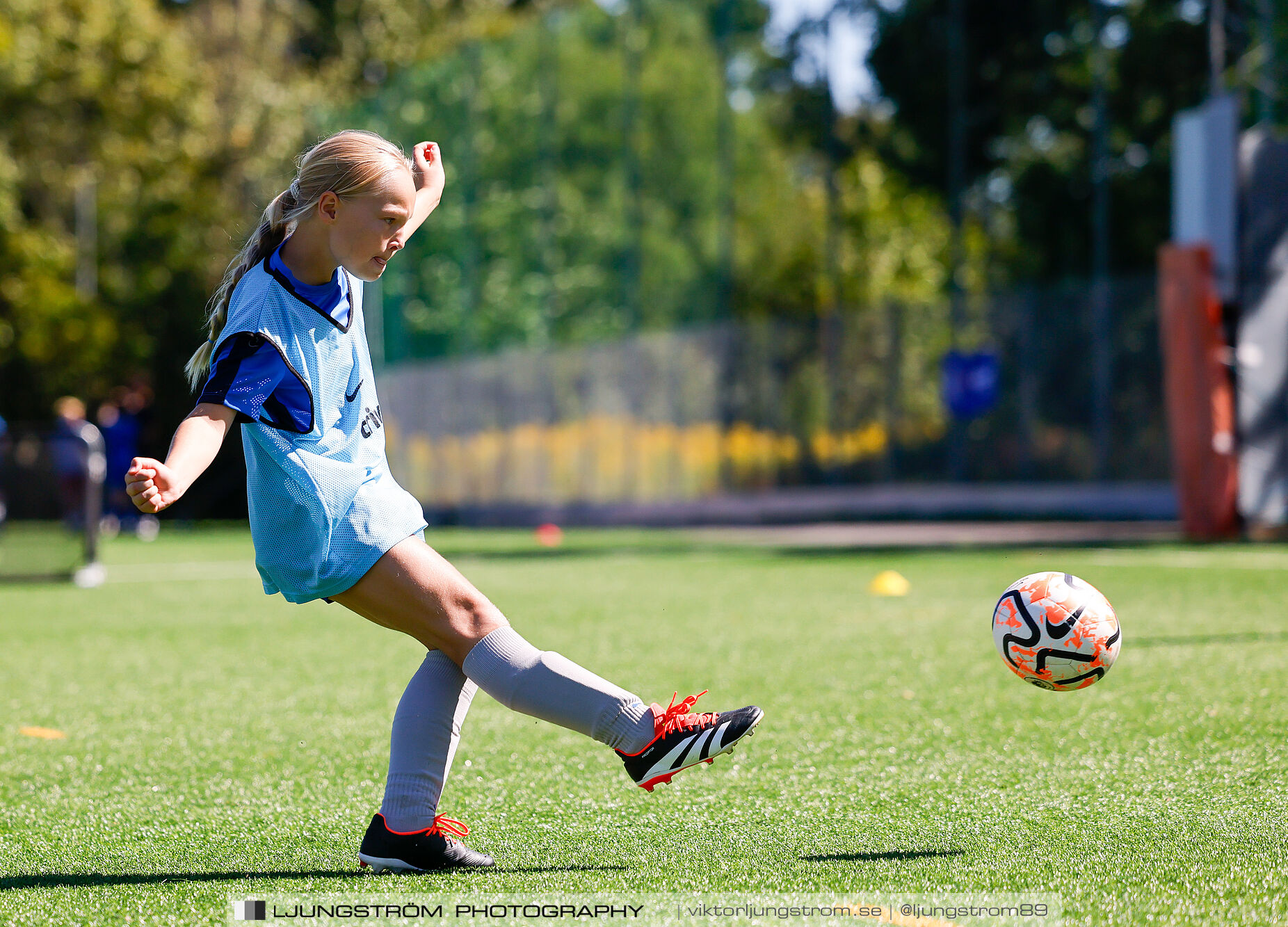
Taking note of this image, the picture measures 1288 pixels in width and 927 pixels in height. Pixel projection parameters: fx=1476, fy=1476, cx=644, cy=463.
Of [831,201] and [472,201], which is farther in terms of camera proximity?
[472,201]

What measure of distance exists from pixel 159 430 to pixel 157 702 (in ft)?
89.7

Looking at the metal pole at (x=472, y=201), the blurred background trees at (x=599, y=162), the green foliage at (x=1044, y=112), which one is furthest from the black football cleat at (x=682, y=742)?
the metal pole at (x=472, y=201)

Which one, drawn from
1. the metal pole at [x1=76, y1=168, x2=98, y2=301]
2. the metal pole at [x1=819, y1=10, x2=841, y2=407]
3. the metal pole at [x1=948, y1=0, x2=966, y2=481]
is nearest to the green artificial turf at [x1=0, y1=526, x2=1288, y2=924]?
the metal pole at [x1=948, y1=0, x2=966, y2=481]

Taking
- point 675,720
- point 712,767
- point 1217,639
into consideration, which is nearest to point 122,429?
point 1217,639

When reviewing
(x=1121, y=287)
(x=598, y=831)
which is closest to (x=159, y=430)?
(x=1121, y=287)

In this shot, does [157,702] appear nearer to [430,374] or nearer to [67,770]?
[67,770]

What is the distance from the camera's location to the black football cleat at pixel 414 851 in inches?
143

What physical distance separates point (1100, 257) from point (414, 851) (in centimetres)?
1866

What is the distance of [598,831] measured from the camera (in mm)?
4074

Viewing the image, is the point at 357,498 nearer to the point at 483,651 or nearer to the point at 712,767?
the point at 483,651

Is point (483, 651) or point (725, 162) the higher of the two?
point (725, 162)

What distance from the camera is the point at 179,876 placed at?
3.66 meters

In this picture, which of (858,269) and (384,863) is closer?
(384,863)

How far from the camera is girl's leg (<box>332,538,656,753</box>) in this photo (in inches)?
138
